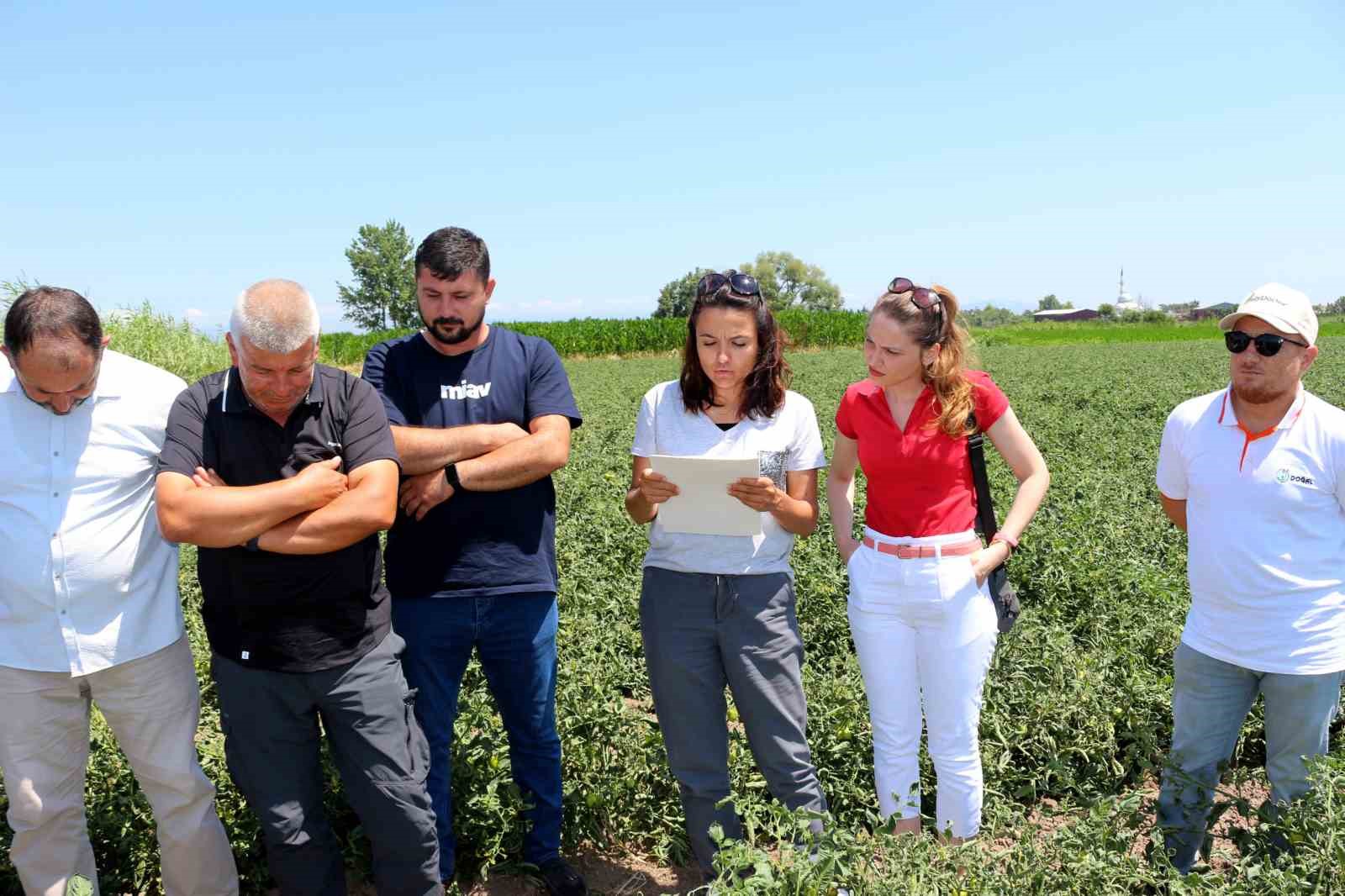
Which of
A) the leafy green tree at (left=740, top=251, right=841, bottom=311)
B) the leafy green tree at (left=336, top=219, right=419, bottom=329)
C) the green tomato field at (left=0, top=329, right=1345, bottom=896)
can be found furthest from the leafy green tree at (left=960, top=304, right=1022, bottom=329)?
the green tomato field at (left=0, top=329, right=1345, bottom=896)

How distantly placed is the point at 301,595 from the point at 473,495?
650mm

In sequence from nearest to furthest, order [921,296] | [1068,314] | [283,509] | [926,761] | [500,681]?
1. [283,509]
2. [921,296]
3. [500,681]
4. [926,761]
5. [1068,314]

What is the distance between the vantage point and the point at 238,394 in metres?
2.88

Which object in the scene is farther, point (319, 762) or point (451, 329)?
point (451, 329)

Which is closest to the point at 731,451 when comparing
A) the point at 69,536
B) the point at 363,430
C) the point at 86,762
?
the point at 363,430

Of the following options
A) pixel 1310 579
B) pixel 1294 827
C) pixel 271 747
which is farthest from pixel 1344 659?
pixel 271 747

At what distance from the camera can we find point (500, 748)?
147 inches

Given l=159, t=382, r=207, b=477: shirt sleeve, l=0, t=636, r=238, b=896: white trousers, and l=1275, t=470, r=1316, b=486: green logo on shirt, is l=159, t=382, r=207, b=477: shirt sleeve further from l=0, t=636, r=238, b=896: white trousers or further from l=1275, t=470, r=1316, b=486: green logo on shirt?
l=1275, t=470, r=1316, b=486: green logo on shirt

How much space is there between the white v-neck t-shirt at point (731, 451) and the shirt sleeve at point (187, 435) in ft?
4.40

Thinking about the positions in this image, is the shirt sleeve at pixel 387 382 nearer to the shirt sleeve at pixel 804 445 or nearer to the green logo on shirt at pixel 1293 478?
the shirt sleeve at pixel 804 445

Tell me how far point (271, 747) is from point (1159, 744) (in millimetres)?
3622

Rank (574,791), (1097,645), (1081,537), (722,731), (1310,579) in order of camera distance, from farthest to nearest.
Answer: (1081,537)
(1097,645)
(574,791)
(722,731)
(1310,579)

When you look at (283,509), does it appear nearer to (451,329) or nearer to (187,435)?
(187,435)

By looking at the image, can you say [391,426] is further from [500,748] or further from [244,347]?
[500,748]
